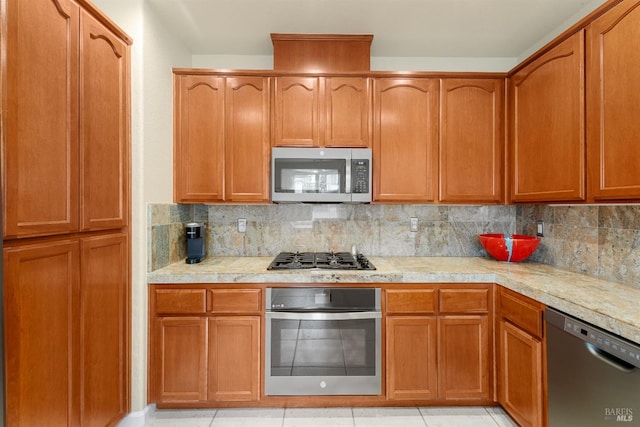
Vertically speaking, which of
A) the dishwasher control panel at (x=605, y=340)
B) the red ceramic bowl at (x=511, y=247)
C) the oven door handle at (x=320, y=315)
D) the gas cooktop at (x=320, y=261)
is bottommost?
the oven door handle at (x=320, y=315)

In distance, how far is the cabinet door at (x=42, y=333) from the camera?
1.13 metres

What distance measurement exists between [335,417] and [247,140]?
2002 mm

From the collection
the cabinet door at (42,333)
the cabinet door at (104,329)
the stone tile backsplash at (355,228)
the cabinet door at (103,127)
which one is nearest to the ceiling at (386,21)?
the cabinet door at (103,127)

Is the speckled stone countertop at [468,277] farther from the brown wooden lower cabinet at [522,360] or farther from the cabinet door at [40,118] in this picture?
the cabinet door at [40,118]

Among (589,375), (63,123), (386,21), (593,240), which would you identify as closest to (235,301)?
(63,123)

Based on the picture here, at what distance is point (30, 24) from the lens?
1200 millimetres

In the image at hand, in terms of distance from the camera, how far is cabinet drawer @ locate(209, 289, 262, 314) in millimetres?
1988

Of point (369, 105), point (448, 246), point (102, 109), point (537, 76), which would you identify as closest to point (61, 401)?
point (102, 109)

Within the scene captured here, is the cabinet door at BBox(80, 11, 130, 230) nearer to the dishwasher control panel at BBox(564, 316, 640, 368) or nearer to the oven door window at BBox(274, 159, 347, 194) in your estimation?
the oven door window at BBox(274, 159, 347, 194)

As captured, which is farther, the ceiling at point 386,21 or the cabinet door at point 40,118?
the ceiling at point 386,21

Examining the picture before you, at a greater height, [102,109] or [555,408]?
[102,109]

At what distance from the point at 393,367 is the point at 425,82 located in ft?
6.77

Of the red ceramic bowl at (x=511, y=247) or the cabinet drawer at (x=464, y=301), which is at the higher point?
the red ceramic bowl at (x=511, y=247)

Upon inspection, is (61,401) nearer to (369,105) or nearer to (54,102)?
(54,102)
